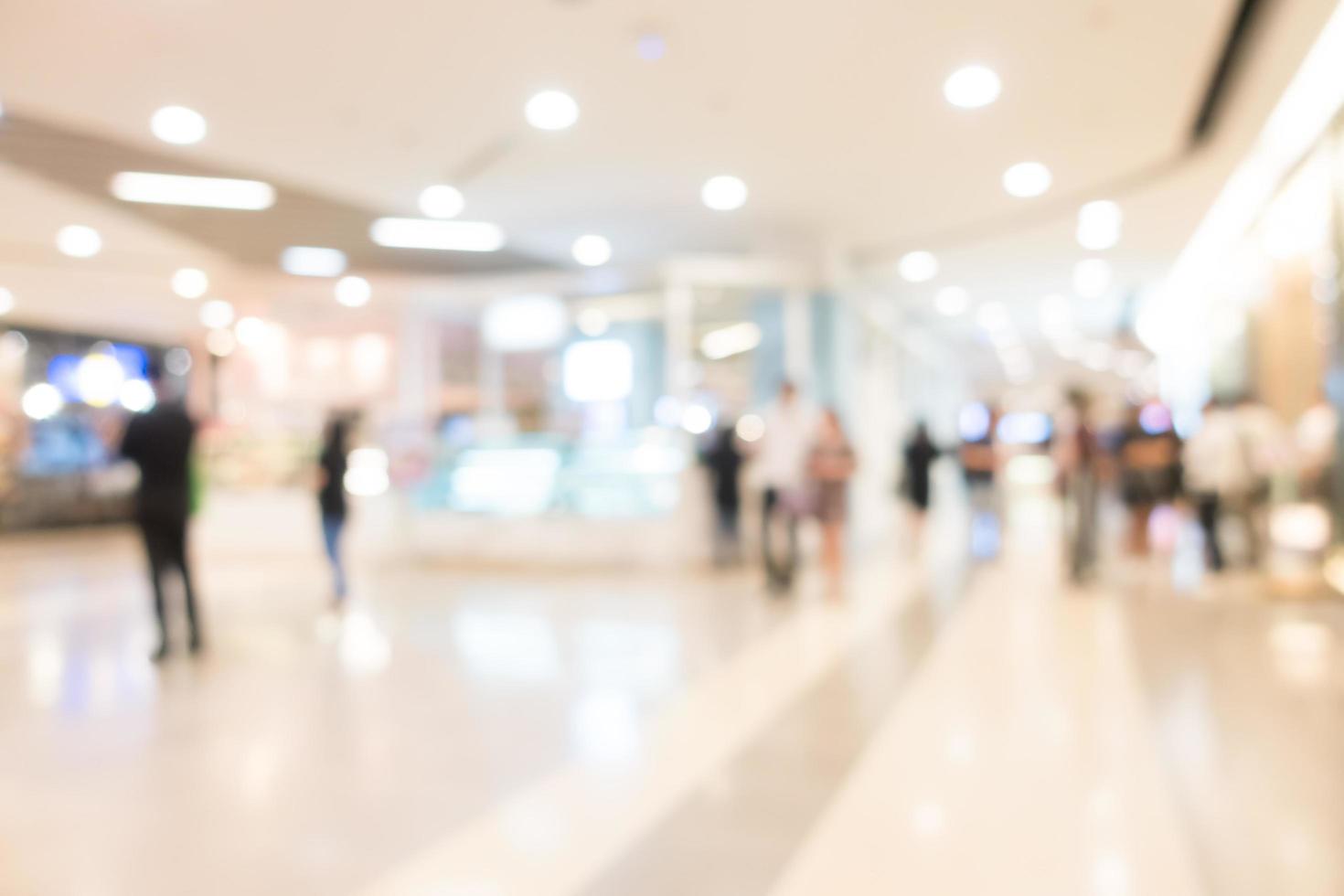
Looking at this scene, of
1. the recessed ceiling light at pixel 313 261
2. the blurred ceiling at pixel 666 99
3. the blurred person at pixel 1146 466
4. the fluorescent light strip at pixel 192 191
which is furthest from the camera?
the recessed ceiling light at pixel 313 261

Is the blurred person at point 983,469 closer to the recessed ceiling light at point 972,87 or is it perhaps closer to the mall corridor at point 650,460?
the mall corridor at point 650,460

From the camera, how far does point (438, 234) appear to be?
31.4 ft

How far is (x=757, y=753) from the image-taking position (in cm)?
312

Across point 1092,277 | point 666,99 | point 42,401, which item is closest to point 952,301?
point 1092,277

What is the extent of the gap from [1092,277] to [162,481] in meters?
12.0

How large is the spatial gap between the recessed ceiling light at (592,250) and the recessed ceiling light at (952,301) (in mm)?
5285

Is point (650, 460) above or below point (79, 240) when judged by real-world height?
below

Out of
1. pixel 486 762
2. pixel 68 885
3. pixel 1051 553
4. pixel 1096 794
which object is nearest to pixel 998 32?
pixel 1096 794

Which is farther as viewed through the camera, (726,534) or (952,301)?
(952,301)

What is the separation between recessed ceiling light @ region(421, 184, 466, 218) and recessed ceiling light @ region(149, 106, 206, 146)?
200 cm

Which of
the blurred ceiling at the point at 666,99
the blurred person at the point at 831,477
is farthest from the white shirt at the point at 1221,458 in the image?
the blurred person at the point at 831,477

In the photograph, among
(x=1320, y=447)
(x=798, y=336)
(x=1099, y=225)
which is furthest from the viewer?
(x=798, y=336)

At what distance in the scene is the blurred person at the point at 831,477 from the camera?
6629mm

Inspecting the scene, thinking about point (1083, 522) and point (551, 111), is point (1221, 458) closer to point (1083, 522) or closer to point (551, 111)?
point (1083, 522)
